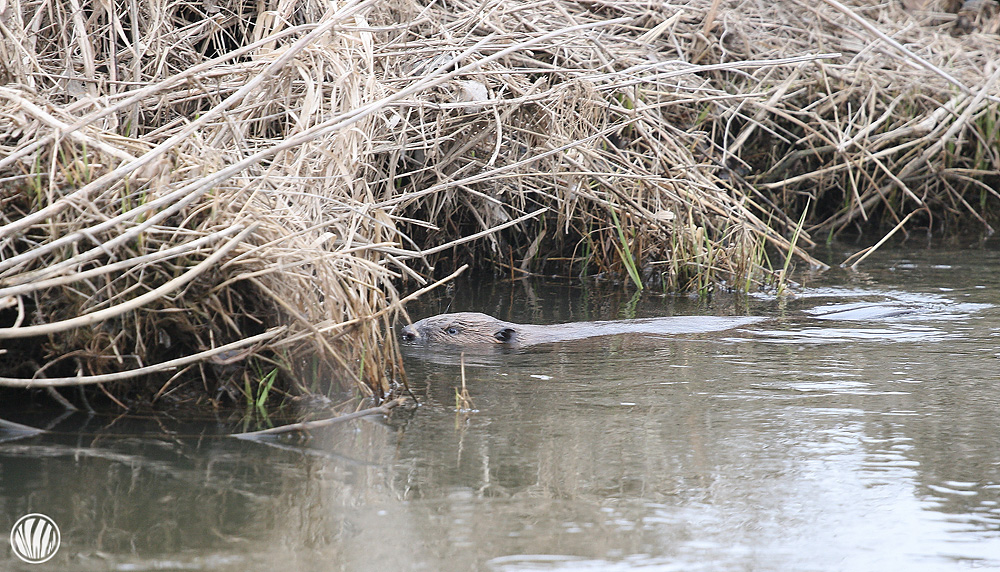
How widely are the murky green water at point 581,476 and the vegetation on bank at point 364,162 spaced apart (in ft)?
1.23

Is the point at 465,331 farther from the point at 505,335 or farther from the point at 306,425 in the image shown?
the point at 306,425

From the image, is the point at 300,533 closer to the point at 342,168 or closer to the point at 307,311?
the point at 307,311

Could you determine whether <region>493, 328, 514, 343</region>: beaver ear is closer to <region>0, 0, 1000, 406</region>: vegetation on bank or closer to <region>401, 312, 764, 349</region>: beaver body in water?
<region>401, 312, 764, 349</region>: beaver body in water

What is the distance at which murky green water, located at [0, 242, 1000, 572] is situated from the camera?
2594 mm

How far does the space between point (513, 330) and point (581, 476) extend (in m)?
2.04

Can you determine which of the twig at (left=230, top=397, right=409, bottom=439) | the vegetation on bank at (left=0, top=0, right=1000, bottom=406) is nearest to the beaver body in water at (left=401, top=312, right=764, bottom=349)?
the vegetation on bank at (left=0, top=0, right=1000, bottom=406)

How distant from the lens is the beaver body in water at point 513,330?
201 inches

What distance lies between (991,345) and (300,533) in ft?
11.0

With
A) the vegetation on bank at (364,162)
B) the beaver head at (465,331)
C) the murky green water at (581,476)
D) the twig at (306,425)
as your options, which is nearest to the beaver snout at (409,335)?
the beaver head at (465,331)

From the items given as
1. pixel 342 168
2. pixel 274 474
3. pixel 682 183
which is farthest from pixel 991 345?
pixel 274 474

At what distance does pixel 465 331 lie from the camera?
16.9ft

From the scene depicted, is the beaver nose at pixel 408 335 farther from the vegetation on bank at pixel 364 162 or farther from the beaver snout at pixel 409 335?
the vegetation on bank at pixel 364 162

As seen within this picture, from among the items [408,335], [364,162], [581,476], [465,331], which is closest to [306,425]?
[581,476]

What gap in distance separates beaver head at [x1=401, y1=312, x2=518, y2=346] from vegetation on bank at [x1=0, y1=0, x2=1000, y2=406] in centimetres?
36
